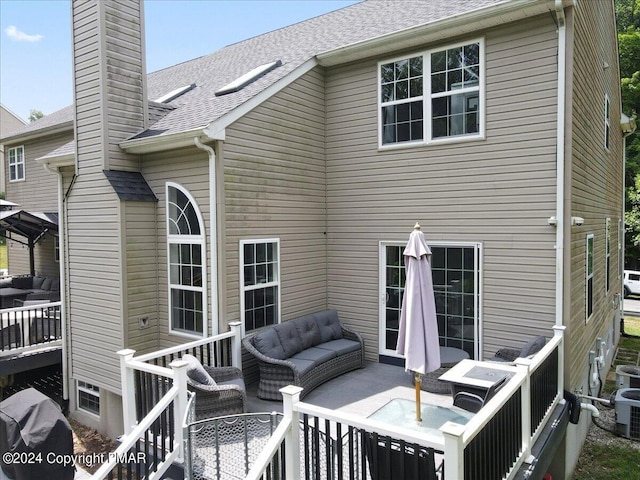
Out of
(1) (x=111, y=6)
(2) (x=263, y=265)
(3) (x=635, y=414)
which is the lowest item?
(3) (x=635, y=414)

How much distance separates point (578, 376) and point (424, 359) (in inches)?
132

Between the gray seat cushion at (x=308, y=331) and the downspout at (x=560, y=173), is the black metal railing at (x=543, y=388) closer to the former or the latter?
the downspout at (x=560, y=173)

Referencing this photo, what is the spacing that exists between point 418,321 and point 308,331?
2831 mm

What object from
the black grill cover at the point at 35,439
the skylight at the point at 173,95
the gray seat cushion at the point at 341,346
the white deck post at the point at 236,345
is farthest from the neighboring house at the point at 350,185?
the black grill cover at the point at 35,439

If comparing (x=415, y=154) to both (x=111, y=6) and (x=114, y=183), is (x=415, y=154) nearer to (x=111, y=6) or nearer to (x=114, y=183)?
(x=114, y=183)

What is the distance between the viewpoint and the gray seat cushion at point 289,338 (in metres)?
6.73

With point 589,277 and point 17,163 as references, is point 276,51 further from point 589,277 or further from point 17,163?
point 17,163

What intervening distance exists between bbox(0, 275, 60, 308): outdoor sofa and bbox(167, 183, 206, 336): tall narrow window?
17.7ft

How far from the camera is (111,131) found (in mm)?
7086

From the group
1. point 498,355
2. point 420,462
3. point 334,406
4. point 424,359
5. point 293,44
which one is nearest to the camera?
point 420,462

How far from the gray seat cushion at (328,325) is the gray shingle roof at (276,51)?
12.3 ft

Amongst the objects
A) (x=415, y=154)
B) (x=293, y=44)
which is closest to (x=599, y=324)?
(x=415, y=154)

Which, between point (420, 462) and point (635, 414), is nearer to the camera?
point (420, 462)

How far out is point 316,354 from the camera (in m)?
6.77
